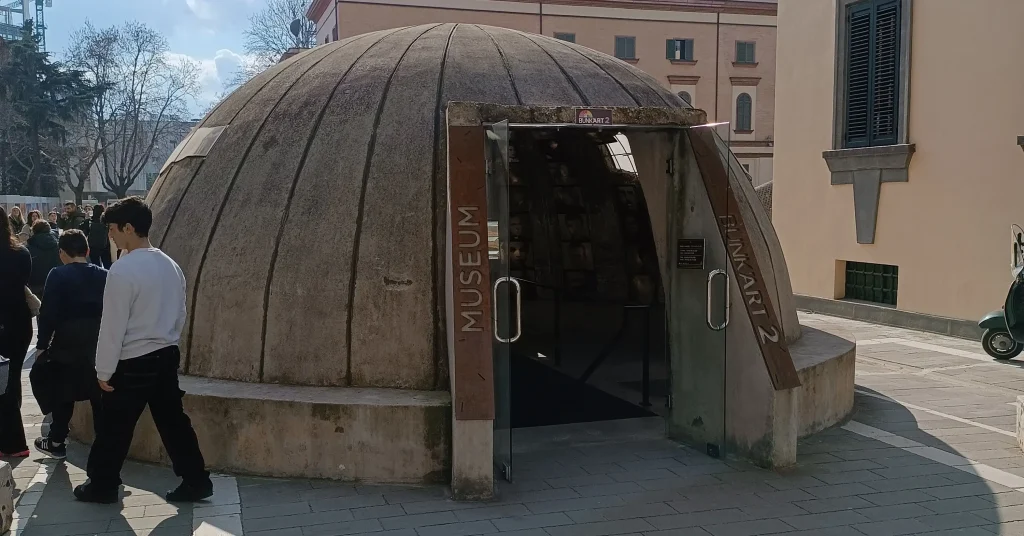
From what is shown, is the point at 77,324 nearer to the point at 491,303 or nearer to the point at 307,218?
the point at 307,218

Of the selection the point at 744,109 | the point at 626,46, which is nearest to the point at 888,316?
the point at 626,46

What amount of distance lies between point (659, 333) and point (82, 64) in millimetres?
39978

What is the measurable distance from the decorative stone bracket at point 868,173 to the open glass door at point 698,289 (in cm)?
792

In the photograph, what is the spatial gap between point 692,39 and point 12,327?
126 ft

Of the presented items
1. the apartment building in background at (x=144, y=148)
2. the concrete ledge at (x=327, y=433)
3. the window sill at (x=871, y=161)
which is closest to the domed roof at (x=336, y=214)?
the concrete ledge at (x=327, y=433)

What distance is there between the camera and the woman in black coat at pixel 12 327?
6723 mm

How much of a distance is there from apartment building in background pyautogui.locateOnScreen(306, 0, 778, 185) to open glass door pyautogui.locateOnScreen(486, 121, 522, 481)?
3283 cm

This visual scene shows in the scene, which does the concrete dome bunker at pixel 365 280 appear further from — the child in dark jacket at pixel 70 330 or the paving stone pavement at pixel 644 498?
the child in dark jacket at pixel 70 330

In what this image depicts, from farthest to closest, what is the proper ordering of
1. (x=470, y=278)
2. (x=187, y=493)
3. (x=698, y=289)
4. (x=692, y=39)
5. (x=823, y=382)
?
1. (x=692, y=39)
2. (x=823, y=382)
3. (x=698, y=289)
4. (x=470, y=278)
5. (x=187, y=493)

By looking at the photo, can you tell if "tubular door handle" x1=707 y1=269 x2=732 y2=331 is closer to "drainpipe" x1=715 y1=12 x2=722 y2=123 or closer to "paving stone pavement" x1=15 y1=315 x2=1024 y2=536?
"paving stone pavement" x1=15 y1=315 x2=1024 y2=536

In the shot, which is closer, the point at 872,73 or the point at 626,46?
the point at 872,73

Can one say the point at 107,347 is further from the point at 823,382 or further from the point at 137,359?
the point at 823,382

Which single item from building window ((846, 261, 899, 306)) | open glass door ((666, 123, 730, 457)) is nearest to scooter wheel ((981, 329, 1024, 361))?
building window ((846, 261, 899, 306))

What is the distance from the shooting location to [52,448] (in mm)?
6949
